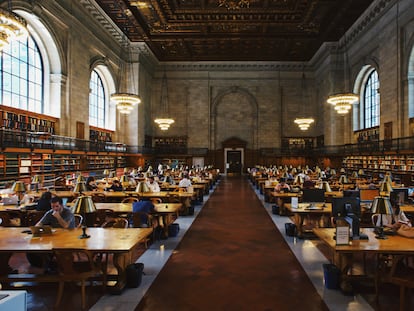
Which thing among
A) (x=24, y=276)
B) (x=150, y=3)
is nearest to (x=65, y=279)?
(x=24, y=276)

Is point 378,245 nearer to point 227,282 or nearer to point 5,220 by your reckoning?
point 227,282

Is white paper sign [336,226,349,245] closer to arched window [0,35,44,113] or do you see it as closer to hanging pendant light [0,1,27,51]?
A: hanging pendant light [0,1,27,51]

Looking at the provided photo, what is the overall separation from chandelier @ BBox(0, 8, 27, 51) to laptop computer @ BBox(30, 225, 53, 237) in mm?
5074

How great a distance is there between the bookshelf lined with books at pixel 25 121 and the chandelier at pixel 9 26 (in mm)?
4905

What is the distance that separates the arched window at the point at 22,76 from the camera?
12523 mm

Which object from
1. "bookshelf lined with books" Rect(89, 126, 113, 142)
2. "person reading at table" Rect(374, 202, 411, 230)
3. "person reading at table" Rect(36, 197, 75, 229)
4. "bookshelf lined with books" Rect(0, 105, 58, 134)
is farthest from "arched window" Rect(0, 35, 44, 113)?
"person reading at table" Rect(374, 202, 411, 230)

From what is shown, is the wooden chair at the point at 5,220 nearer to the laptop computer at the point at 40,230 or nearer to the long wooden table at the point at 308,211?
the laptop computer at the point at 40,230

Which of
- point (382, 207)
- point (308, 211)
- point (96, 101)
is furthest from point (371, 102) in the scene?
point (382, 207)

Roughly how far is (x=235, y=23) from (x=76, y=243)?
60.5 feet

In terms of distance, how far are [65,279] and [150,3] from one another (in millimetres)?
16467

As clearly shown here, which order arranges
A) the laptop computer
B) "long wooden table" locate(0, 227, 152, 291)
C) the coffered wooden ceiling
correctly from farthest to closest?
1. the coffered wooden ceiling
2. the laptop computer
3. "long wooden table" locate(0, 227, 152, 291)

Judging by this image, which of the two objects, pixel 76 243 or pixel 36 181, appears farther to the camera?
pixel 36 181

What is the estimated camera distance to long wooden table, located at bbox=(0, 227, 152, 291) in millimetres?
3678

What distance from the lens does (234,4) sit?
57.7 feet
